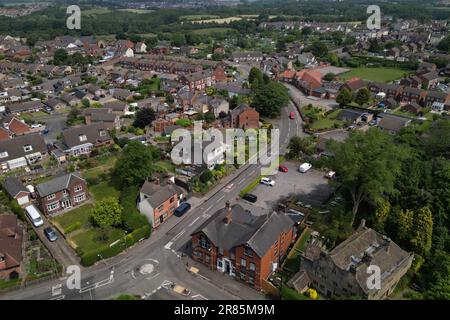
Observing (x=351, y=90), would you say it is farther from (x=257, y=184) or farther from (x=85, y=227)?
(x=85, y=227)

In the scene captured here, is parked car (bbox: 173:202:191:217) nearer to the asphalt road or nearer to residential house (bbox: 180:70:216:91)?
the asphalt road

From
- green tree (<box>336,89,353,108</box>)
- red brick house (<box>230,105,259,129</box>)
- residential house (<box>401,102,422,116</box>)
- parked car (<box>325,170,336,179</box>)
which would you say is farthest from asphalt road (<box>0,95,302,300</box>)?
residential house (<box>401,102,422,116</box>)

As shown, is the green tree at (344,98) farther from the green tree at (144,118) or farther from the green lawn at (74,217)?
the green lawn at (74,217)

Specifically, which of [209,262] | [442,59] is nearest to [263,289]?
[209,262]

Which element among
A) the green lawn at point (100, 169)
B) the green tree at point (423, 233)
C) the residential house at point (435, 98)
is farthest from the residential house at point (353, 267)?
the residential house at point (435, 98)

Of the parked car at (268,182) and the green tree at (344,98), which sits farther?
the green tree at (344,98)

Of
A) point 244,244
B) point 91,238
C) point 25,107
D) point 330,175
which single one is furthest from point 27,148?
point 330,175
